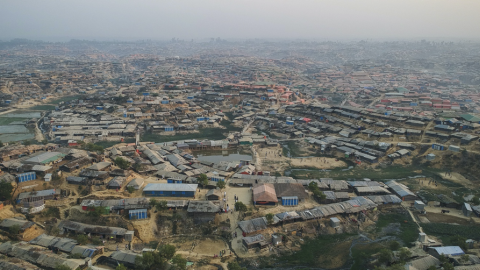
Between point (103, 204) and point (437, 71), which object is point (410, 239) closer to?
point (103, 204)

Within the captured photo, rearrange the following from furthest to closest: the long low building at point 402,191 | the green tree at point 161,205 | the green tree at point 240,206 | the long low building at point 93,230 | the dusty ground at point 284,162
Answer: the dusty ground at point 284,162 < the long low building at point 402,191 < the green tree at point 240,206 < the green tree at point 161,205 < the long low building at point 93,230

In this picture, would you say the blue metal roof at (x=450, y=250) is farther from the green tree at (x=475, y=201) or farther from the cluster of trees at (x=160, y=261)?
the cluster of trees at (x=160, y=261)

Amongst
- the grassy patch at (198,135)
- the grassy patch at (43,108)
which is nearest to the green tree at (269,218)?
the grassy patch at (198,135)

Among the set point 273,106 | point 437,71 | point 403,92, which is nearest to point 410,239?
point 273,106

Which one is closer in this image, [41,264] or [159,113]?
[41,264]

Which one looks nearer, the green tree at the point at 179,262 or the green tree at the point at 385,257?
the green tree at the point at 179,262

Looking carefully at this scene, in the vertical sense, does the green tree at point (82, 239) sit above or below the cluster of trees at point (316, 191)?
below
